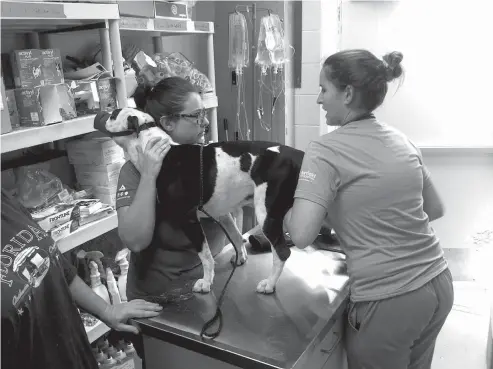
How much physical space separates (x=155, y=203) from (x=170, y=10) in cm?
120

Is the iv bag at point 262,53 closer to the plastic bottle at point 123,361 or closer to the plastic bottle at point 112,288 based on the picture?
the plastic bottle at point 112,288

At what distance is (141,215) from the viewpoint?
116 cm

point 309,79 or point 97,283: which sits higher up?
point 309,79

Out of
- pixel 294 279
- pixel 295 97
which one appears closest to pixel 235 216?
pixel 294 279

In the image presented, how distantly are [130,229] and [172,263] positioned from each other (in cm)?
18

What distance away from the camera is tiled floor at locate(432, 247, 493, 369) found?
2379mm

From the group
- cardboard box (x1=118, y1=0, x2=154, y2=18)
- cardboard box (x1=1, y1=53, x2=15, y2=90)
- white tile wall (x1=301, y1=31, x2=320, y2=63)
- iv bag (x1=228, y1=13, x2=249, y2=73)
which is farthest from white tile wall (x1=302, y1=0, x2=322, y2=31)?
cardboard box (x1=1, y1=53, x2=15, y2=90)

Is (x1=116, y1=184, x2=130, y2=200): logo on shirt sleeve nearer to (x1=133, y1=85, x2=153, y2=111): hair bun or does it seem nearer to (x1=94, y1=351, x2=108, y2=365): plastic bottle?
(x1=133, y1=85, x2=153, y2=111): hair bun

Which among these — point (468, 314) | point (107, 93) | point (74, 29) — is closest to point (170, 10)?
point (74, 29)

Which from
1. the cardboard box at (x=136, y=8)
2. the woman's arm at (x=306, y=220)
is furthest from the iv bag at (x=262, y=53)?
the woman's arm at (x=306, y=220)

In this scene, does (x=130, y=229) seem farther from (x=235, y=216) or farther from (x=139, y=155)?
(x=235, y=216)

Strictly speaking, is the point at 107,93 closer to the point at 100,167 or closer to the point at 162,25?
the point at 100,167

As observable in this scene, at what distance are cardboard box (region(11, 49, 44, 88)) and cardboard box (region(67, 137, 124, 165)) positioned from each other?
1.13 ft

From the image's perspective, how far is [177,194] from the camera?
4.01 ft
